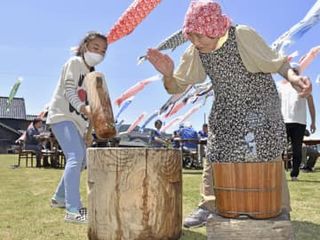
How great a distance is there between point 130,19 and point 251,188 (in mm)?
5573

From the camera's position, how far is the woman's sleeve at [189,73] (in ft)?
8.18

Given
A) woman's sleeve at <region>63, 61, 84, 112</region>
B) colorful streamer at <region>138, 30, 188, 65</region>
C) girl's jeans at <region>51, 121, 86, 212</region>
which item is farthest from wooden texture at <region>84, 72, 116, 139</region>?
colorful streamer at <region>138, 30, 188, 65</region>

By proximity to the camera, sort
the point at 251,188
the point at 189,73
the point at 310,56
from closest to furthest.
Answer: the point at 251,188, the point at 189,73, the point at 310,56

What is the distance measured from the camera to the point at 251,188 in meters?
1.99

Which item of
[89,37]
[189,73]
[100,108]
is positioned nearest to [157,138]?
[89,37]

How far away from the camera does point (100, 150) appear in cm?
244

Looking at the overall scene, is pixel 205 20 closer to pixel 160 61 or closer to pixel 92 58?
pixel 160 61

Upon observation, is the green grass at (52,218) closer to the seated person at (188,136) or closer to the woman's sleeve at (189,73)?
the woman's sleeve at (189,73)

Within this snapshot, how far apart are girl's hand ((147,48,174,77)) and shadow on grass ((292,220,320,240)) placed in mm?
1332

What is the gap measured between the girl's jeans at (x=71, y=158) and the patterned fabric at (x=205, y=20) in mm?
1678

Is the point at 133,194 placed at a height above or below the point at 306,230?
above

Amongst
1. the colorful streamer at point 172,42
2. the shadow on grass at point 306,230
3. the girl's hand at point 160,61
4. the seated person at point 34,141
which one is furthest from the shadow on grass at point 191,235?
the seated person at point 34,141

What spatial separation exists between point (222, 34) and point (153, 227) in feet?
3.61

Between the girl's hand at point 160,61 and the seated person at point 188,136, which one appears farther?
the seated person at point 188,136
